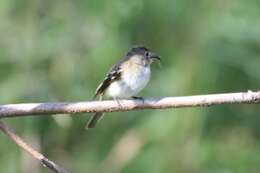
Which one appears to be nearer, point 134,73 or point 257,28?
point 134,73

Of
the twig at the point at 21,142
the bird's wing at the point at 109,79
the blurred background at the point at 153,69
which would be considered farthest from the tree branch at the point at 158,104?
the blurred background at the point at 153,69

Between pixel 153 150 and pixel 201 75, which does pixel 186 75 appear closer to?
pixel 201 75

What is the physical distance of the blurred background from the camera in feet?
19.5

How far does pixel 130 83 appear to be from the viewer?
455cm

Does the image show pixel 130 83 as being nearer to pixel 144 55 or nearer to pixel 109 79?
pixel 109 79

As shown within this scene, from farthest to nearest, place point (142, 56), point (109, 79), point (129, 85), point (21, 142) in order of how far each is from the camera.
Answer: point (142, 56), point (109, 79), point (129, 85), point (21, 142)

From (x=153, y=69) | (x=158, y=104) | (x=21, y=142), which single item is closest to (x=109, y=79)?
(x=153, y=69)

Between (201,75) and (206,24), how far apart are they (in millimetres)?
539

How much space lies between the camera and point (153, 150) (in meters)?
6.11

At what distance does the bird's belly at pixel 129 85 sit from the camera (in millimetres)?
4504

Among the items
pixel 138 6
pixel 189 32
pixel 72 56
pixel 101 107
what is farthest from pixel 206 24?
pixel 101 107

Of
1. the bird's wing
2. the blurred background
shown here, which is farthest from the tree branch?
the blurred background

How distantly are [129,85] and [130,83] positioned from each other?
0.01 metres

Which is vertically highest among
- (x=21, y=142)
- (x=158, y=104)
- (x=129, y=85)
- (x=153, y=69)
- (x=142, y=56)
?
(x=153, y=69)
